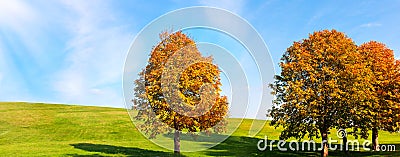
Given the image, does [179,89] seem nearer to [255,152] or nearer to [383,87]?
[255,152]

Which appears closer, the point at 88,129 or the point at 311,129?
the point at 311,129

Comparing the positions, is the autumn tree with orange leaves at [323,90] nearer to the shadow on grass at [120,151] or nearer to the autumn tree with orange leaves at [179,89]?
the autumn tree with orange leaves at [179,89]

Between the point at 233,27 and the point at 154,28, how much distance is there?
551cm

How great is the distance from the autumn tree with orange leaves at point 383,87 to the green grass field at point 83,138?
3883mm

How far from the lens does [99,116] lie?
256 feet

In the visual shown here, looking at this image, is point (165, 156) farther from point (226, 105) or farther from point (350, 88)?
point (350, 88)

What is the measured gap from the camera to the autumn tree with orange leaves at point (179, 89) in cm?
3083

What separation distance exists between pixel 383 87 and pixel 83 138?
44.2 m

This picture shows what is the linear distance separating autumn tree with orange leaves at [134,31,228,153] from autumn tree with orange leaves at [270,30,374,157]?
946 cm

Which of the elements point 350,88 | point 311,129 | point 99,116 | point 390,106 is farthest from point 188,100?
point 99,116

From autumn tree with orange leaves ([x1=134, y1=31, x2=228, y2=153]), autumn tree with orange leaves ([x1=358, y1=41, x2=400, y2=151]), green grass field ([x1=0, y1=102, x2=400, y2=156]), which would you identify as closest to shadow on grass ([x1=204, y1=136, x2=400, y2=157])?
green grass field ([x1=0, y1=102, x2=400, y2=156])

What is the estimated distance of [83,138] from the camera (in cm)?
5519

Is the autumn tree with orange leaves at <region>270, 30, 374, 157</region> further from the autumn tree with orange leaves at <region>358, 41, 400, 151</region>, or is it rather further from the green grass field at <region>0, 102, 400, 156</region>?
the green grass field at <region>0, 102, 400, 156</region>

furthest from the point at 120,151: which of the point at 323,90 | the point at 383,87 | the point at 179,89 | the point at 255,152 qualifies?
the point at 383,87
